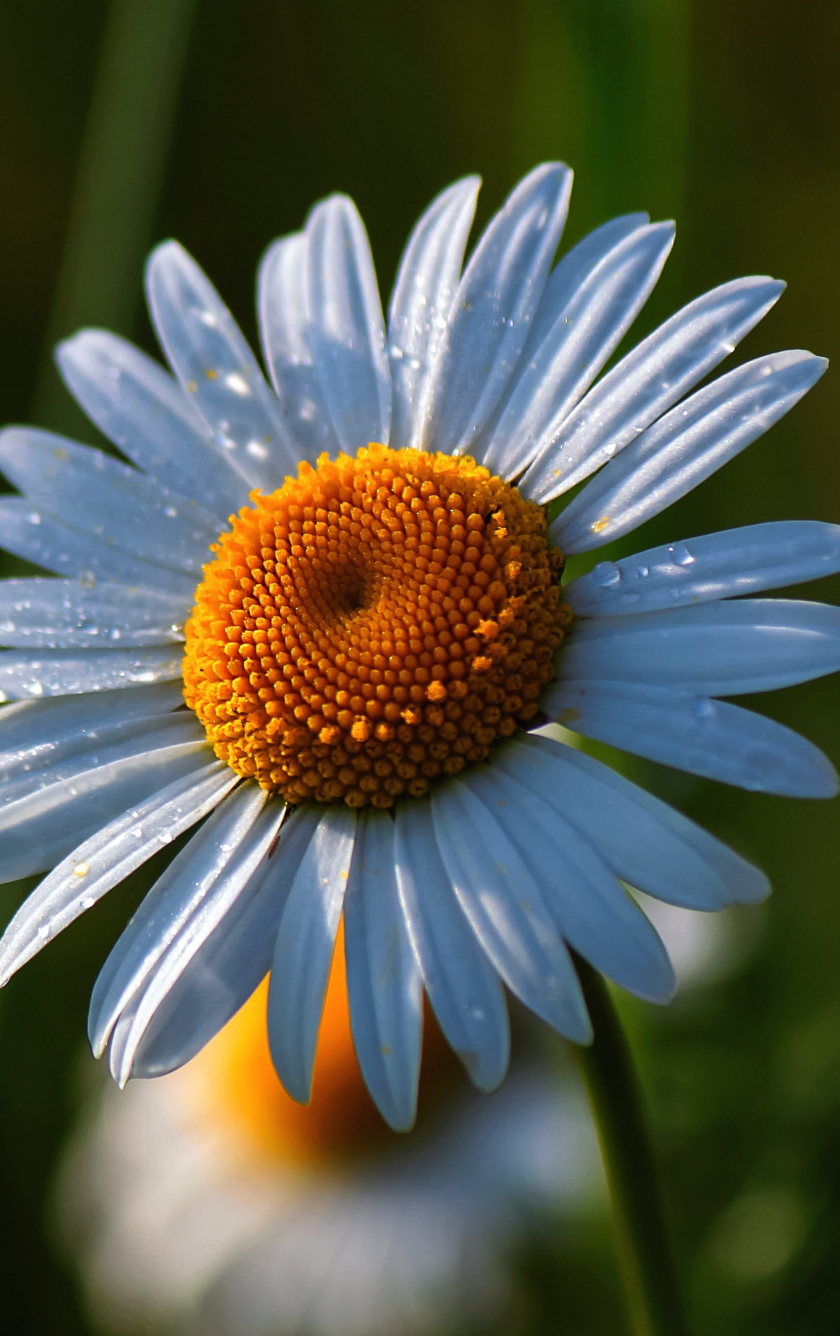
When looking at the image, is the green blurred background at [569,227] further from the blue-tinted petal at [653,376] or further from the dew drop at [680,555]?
the dew drop at [680,555]

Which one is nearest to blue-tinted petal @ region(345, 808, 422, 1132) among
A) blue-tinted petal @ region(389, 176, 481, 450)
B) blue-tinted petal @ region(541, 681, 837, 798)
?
blue-tinted petal @ region(541, 681, 837, 798)

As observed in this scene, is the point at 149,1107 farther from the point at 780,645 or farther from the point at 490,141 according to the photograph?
the point at 490,141

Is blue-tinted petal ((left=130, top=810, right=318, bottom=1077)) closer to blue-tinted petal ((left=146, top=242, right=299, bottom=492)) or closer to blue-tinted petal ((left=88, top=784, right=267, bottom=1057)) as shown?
blue-tinted petal ((left=88, top=784, right=267, bottom=1057))

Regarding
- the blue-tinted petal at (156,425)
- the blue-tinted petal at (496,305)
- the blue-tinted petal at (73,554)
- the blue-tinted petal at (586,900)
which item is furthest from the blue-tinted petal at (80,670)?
the blue-tinted petal at (586,900)

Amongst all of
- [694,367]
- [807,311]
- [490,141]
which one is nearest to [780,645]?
[694,367]

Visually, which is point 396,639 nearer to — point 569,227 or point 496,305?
point 496,305

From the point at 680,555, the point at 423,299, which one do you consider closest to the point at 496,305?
the point at 423,299
